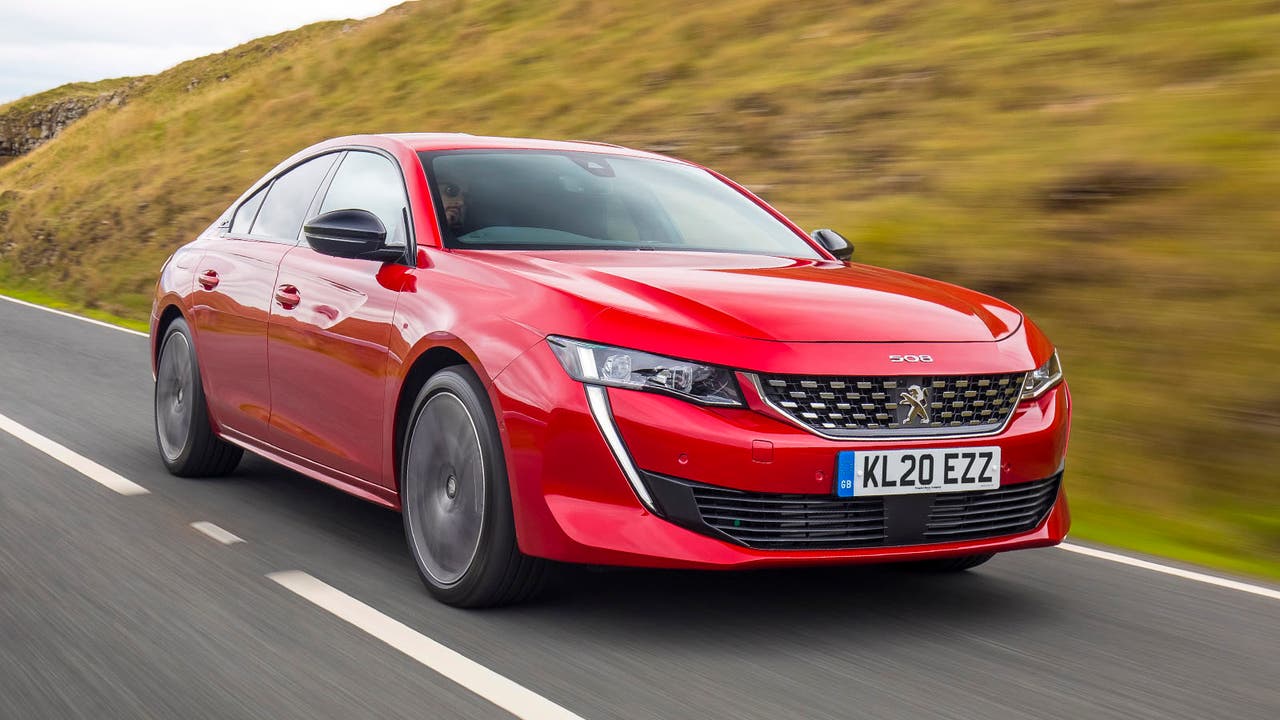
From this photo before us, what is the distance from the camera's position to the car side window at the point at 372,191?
5352 millimetres

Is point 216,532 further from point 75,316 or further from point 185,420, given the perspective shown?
point 75,316

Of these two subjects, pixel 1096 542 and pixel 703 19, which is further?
pixel 703 19

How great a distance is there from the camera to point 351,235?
16.5 ft

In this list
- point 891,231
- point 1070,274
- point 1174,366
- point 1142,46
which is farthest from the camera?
point 1142,46

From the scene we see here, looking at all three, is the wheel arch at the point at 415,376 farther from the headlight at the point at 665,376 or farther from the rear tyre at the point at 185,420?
the rear tyre at the point at 185,420

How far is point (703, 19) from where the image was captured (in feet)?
71.3

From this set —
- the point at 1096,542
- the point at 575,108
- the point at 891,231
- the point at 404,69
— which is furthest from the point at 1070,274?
the point at 404,69

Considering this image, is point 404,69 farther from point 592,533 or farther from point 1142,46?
point 592,533

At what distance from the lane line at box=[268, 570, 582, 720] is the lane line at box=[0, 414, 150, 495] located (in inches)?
73.1

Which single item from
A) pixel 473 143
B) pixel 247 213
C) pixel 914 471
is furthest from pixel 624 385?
pixel 247 213

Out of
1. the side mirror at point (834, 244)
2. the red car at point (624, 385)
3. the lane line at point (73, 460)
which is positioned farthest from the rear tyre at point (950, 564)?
the lane line at point (73, 460)

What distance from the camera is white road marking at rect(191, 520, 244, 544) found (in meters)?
5.51

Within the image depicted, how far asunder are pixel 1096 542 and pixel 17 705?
405cm

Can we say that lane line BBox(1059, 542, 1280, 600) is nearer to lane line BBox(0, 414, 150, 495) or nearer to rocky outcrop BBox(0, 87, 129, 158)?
lane line BBox(0, 414, 150, 495)
